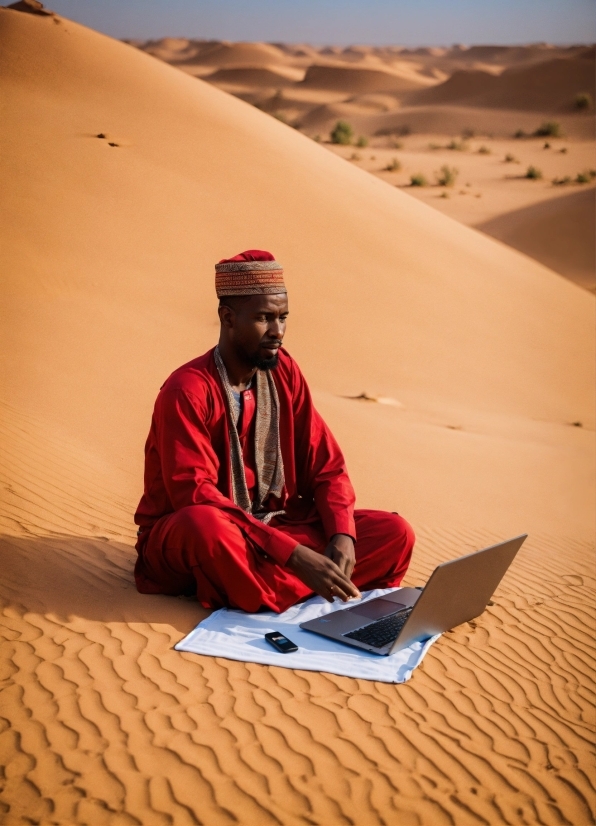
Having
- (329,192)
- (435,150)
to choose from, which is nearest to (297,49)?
(435,150)

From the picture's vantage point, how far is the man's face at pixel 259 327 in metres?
4.46

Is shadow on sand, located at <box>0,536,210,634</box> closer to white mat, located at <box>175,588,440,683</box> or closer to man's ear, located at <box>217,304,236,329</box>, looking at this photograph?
white mat, located at <box>175,588,440,683</box>

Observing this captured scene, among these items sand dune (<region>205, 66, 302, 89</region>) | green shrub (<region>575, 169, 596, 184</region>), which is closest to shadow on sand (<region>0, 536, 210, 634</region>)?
green shrub (<region>575, 169, 596, 184</region>)

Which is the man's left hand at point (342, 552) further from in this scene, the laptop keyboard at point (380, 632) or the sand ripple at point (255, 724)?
the sand ripple at point (255, 724)

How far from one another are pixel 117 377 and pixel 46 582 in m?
5.12

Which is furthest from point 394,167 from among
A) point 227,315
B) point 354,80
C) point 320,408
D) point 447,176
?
point 354,80

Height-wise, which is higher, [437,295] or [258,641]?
[437,295]

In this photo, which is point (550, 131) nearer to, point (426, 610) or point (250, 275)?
point (250, 275)

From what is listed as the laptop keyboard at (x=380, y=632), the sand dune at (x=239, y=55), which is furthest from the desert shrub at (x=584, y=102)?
the sand dune at (x=239, y=55)

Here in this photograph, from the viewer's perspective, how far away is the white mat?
3.89 m

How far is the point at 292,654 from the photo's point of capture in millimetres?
3969

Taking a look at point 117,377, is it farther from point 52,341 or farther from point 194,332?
point 194,332

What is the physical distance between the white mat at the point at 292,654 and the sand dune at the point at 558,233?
2124 centimetres

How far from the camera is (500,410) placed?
12203 mm
